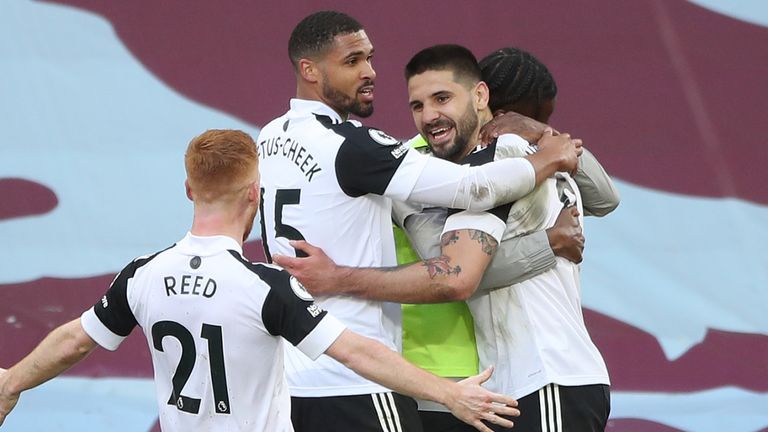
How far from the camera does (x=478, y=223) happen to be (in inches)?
159

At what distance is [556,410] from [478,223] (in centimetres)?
65

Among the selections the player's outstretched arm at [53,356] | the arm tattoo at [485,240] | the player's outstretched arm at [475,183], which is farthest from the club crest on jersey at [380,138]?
the player's outstretched arm at [53,356]

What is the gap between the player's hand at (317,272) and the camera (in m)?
3.95

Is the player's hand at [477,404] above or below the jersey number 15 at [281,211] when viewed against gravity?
below

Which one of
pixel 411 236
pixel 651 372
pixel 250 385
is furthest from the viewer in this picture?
pixel 651 372

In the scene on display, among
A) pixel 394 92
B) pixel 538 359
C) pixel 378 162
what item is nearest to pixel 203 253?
pixel 378 162

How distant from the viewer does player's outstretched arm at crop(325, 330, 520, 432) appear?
11.1 feet

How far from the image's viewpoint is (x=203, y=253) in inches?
136

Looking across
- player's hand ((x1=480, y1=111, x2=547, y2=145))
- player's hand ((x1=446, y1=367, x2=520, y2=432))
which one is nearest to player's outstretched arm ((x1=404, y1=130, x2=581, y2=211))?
player's hand ((x1=480, y1=111, x2=547, y2=145))

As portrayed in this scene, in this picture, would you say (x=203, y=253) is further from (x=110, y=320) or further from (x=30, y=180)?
(x=30, y=180)

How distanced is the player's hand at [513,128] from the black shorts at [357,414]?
0.99m

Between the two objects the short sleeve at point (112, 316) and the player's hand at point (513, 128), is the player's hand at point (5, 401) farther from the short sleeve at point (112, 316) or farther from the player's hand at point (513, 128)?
the player's hand at point (513, 128)

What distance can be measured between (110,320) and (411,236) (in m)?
1.11

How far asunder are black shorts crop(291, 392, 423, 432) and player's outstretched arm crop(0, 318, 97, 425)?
73 centimetres
